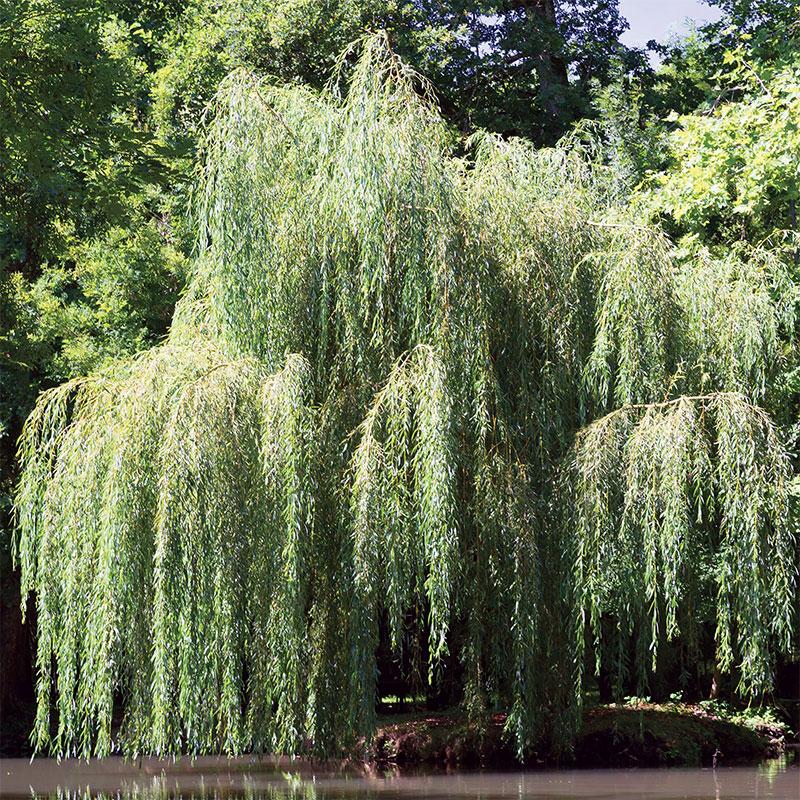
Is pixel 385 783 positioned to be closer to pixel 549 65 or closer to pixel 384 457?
pixel 384 457

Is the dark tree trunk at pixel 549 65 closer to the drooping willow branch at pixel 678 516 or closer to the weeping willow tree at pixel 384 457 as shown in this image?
the weeping willow tree at pixel 384 457

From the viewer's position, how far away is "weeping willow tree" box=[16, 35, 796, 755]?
957 cm

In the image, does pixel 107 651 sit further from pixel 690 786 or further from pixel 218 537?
pixel 690 786

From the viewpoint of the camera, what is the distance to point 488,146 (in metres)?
12.6

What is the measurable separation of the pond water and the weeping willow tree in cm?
67

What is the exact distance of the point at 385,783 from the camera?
11867 millimetres

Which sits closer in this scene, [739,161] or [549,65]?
[739,161]

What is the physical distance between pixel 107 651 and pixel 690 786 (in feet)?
17.7

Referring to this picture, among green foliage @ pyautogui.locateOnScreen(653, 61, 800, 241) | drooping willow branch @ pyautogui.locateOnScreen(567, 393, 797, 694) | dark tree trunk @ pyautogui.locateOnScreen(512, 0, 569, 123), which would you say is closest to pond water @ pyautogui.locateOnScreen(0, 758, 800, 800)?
drooping willow branch @ pyautogui.locateOnScreen(567, 393, 797, 694)

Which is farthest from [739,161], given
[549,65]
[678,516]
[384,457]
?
[384,457]

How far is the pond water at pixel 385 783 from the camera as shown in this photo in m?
10.8

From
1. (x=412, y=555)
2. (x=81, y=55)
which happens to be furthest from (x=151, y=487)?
(x=81, y=55)

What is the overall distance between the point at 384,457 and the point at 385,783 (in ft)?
12.2

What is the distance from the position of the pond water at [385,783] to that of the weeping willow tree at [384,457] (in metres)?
0.67
